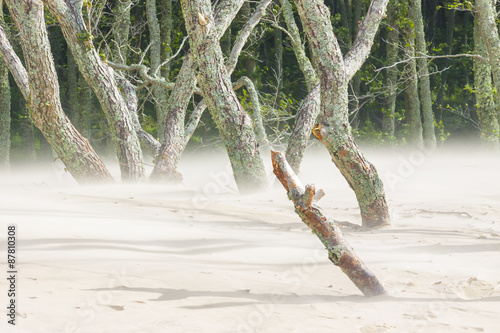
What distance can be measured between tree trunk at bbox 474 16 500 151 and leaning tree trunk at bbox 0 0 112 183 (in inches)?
366

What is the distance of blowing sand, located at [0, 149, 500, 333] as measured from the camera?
2.86 meters

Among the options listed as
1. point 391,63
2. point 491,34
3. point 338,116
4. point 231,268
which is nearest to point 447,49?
point 391,63

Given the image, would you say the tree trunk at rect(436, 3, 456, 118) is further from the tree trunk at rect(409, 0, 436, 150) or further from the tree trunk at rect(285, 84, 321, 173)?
the tree trunk at rect(285, 84, 321, 173)

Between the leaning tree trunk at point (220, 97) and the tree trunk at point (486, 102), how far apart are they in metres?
7.64

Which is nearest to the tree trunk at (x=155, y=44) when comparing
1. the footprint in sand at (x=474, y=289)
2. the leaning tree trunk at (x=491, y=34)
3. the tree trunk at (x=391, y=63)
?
the tree trunk at (x=391, y=63)

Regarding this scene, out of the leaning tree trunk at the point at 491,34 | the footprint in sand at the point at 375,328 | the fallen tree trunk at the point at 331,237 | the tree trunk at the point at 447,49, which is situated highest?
the tree trunk at the point at 447,49

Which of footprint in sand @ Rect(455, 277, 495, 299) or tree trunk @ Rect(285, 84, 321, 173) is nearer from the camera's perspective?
footprint in sand @ Rect(455, 277, 495, 299)

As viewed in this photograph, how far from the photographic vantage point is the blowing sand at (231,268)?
2.86m

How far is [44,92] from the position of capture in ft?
27.7

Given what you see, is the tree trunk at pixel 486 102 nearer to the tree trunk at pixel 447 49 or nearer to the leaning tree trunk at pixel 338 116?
the tree trunk at pixel 447 49

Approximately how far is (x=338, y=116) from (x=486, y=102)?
8967 millimetres

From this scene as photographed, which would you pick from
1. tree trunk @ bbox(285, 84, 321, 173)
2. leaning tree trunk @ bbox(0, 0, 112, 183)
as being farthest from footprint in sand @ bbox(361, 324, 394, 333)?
leaning tree trunk @ bbox(0, 0, 112, 183)

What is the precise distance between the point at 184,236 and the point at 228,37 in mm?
13688

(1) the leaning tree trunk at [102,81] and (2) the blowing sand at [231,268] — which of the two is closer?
(2) the blowing sand at [231,268]
